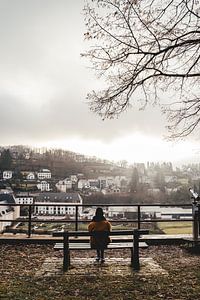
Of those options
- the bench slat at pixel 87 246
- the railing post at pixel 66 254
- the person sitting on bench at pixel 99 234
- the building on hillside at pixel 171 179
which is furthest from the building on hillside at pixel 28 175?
the railing post at pixel 66 254

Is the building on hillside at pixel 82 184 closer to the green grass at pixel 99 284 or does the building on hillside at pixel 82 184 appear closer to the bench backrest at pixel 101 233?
the green grass at pixel 99 284

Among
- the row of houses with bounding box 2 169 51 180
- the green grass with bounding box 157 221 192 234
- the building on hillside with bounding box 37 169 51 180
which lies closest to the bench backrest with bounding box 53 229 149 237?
the green grass with bounding box 157 221 192 234

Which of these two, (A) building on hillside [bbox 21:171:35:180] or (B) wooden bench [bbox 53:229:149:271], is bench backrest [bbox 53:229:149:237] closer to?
(B) wooden bench [bbox 53:229:149:271]

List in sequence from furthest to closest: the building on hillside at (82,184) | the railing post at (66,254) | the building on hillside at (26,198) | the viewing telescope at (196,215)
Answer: the building on hillside at (82,184)
the building on hillside at (26,198)
the viewing telescope at (196,215)
the railing post at (66,254)

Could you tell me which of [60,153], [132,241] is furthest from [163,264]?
[60,153]

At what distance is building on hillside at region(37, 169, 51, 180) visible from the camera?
36688 mm

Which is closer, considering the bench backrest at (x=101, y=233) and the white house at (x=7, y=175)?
the bench backrest at (x=101, y=233)

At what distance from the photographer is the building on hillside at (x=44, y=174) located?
36.7 meters

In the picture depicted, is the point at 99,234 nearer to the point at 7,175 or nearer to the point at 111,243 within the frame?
the point at 111,243

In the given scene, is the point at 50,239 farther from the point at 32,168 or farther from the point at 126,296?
the point at 32,168

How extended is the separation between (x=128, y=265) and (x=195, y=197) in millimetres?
3171

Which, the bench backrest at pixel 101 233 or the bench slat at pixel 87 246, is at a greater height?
the bench backrest at pixel 101 233

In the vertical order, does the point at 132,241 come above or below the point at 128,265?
above

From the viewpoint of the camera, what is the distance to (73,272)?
21.4 feet
